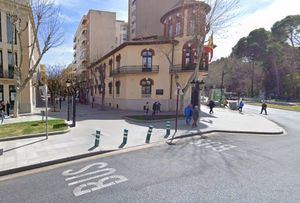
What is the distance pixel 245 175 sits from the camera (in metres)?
5.88

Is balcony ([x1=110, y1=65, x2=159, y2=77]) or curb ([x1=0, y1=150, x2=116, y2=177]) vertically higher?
balcony ([x1=110, y1=65, x2=159, y2=77])

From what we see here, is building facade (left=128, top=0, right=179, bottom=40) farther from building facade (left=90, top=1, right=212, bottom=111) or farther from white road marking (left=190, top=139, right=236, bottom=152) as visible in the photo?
white road marking (left=190, top=139, right=236, bottom=152)

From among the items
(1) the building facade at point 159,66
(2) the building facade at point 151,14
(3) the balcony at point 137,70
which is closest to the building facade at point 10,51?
(1) the building facade at point 159,66

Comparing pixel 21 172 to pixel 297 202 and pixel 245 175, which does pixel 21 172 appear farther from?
pixel 297 202

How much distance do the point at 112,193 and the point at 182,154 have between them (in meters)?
3.90

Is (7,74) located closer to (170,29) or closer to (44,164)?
(44,164)

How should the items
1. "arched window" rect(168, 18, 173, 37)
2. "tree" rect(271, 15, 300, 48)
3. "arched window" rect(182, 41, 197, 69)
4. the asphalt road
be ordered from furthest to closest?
"tree" rect(271, 15, 300, 48)
"arched window" rect(168, 18, 173, 37)
"arched window" rect(182, 41, 197, 69)
the asphalt road

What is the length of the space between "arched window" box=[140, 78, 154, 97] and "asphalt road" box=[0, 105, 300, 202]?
17059mm

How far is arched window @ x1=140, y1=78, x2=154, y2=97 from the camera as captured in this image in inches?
979

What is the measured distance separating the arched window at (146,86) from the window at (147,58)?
1.43 meters

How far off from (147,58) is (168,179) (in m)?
20.9

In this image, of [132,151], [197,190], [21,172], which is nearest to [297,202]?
[197,190]

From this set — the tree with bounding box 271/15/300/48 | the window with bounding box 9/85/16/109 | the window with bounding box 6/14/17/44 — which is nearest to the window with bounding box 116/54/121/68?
the window with bounding box 6/14/17/44

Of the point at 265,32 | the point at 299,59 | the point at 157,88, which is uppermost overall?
the point at 265,32
